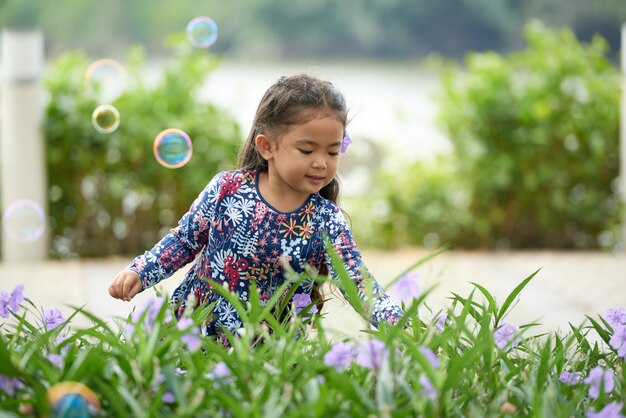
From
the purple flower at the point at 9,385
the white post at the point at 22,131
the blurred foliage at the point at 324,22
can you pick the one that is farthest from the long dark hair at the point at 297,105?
the blurred foliage at the point at 324,22

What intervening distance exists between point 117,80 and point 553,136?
A: 2.97 meters

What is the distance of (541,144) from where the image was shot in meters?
7.23

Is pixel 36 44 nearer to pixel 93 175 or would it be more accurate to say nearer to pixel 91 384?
pixel 93 175

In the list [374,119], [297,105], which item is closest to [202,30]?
[297,105]

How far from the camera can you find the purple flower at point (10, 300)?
259cm

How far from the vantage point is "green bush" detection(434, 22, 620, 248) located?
23.8ft

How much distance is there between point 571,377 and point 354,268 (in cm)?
65

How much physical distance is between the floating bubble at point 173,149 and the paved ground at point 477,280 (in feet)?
3.71

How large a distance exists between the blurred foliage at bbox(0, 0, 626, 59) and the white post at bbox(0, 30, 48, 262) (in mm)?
24753

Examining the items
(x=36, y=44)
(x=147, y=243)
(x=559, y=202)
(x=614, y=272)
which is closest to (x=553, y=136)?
(x=559, y=202)

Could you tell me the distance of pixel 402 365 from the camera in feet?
7.50

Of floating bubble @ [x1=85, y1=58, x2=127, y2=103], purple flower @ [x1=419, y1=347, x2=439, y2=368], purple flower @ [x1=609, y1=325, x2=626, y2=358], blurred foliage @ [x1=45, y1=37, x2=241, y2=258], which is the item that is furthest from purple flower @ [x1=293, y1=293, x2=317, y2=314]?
blurred foliage @ [x1=45, y1=37, x2=241, y2=258]

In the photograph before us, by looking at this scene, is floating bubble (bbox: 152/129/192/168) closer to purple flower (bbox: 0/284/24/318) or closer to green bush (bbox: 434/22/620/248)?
purple flower (bbox: 0/284/24/318)

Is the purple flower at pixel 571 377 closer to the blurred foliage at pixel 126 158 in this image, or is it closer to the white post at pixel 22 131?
the blurred foliage at pixel 126 158
